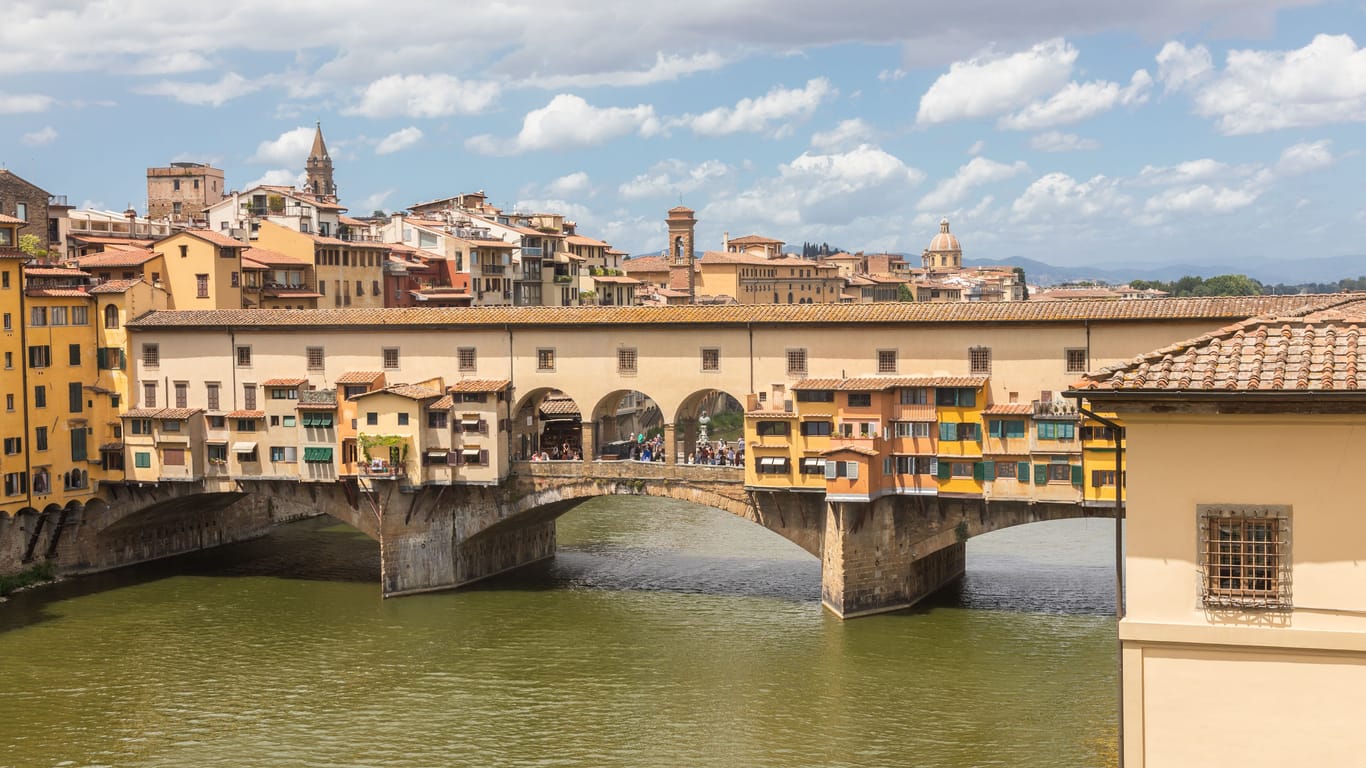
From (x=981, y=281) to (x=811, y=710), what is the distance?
121 m

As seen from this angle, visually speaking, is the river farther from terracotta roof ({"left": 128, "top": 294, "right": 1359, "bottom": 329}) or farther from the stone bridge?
terracotta roof ({"left": 128, "top": 294, "right": 1359, "bottom": 329})

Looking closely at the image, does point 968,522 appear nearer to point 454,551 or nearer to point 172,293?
point 454,551

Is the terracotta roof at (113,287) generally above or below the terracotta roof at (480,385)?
above

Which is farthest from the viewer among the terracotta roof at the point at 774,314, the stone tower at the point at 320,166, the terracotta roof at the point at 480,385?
the stone tower at the point at 320,166

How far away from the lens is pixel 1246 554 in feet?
33.6

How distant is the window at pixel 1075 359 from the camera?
122 feet

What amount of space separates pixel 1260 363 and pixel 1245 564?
4.84 ft

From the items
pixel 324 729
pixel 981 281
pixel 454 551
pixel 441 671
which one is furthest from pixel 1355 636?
pixel 981 281

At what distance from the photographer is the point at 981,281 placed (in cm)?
14838

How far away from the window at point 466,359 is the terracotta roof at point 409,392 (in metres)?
1.00

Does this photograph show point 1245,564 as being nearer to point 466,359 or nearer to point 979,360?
point 979,360

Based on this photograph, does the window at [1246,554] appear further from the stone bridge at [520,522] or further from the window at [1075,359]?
the window at [1075,359]

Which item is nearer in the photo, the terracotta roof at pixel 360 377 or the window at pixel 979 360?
the window at pixel 979 360

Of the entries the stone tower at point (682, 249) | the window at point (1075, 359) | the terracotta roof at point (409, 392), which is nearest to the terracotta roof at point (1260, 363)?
the window at point (1075, 359)
